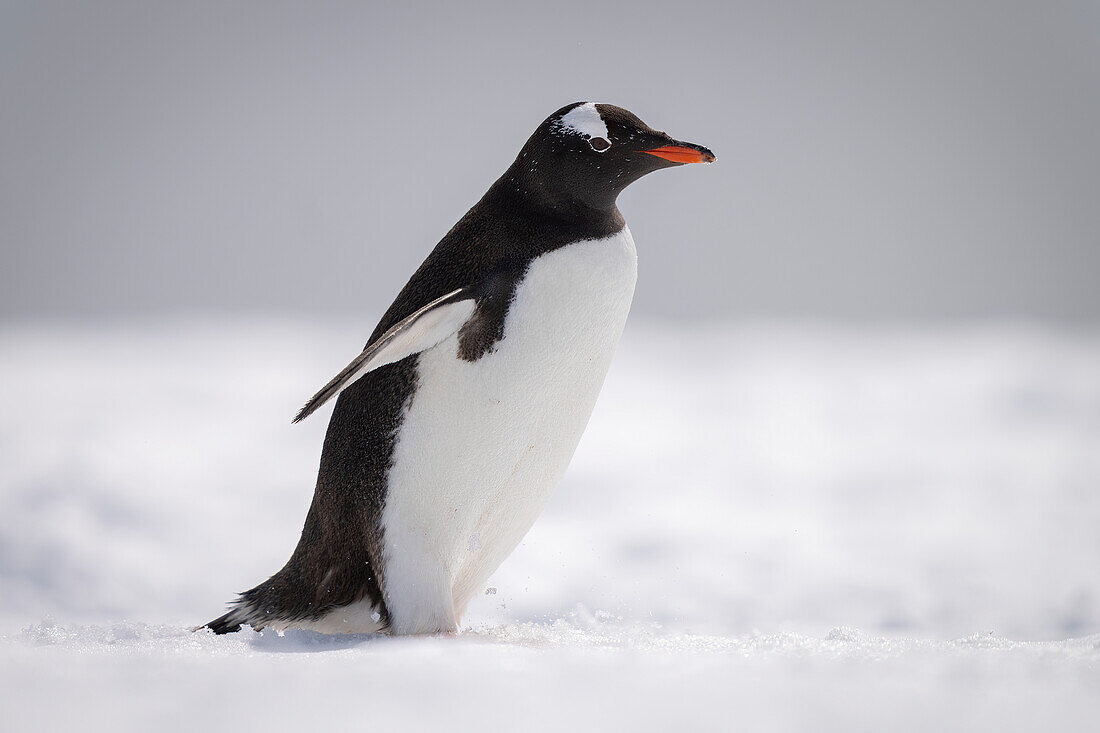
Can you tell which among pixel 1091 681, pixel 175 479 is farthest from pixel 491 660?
pixel 175 479

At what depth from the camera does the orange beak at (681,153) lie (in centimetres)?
220

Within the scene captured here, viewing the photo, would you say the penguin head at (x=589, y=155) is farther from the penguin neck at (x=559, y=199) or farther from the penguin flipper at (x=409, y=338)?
the penguin flipper at (x=409, y=338)

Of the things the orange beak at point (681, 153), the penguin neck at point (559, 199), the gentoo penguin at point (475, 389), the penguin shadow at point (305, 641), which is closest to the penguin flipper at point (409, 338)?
the gentoo penguin at point (475, 389)

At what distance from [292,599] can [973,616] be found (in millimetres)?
2643

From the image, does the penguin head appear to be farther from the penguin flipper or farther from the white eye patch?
the penguin flipper

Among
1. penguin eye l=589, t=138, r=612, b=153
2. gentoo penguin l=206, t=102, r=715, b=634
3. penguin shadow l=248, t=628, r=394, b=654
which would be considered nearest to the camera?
penguin shadow l=248, t=628, r=394, b=654

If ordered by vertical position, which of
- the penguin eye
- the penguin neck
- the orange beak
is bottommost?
the penguin neck

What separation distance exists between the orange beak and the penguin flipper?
0.54 metres

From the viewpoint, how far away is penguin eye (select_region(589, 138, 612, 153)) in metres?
2.15

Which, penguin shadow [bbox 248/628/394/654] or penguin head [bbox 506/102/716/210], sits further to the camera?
penguin head [bbox 506/102/716/210]

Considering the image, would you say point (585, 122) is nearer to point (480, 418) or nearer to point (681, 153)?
point (681, 153)

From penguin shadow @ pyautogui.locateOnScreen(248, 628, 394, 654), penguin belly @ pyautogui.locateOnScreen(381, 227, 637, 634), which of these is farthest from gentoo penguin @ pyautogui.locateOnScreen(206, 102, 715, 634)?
penguin shadow @ pyautogui.locateOnScreen(248, 628, 394, 654)

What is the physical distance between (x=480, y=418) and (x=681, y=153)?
729mm

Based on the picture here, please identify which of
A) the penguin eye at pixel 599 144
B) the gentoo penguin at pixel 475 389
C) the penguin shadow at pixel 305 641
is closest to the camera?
the penguin shadow at pixel 305 641
